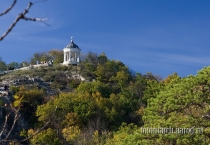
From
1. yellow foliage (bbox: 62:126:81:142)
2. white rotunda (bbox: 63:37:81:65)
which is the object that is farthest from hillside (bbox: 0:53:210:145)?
white rotunda (bbox: 63:37:81:65)

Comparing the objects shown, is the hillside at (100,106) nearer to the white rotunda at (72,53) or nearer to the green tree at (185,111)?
the green tree at (185,111)

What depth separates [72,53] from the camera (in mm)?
43062

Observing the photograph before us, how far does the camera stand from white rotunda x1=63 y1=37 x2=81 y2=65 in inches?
1660

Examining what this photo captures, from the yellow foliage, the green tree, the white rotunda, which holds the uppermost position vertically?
the white rotunda

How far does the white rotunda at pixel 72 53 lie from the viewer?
42.2 metres

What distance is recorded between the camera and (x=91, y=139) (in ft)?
67.0

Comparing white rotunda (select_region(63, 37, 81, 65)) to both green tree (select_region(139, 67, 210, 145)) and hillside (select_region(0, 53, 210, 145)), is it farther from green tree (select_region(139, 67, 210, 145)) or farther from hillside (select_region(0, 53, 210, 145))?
green tree (select_region(139, 67, 210, 145))

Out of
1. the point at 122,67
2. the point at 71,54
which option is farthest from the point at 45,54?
the point at 122,67

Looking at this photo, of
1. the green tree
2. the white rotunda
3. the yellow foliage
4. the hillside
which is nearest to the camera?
the green tree

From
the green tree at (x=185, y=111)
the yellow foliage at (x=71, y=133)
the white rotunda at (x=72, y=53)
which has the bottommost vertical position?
the yellow foliage at (x=71, y=133)

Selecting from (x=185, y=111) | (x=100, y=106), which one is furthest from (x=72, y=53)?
(x=185, y=111)

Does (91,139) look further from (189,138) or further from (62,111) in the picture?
(189,138)

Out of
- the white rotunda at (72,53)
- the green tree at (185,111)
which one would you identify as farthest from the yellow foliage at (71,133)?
the white rotunda at (72,53)

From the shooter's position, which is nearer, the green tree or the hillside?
the green tree
